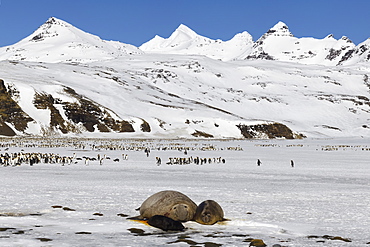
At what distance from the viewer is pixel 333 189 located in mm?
21906

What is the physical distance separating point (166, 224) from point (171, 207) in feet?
2.72

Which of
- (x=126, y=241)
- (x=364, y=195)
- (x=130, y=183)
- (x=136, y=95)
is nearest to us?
(x=126, y=241)

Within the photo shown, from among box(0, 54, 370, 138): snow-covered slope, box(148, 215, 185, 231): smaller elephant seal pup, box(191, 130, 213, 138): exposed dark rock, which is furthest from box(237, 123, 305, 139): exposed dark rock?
box(148, 215, 185, 231): smaller elephant seal pup

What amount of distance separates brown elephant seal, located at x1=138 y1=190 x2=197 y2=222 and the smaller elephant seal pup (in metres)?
0.52

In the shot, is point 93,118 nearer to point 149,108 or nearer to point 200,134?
point 149,108

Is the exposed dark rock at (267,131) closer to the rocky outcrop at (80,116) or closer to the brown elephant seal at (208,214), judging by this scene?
the rocky outcrop at (80,116)

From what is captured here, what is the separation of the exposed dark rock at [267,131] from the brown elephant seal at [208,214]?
114 meters

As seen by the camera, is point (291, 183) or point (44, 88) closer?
point (291, 183)

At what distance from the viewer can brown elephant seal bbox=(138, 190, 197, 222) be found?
42.5 ft

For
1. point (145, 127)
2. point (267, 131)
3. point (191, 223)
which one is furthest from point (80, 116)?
point (191, 223)

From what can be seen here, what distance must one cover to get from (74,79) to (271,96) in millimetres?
82638

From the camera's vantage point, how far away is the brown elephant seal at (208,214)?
13000mm

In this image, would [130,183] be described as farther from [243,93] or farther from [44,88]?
[243,93]

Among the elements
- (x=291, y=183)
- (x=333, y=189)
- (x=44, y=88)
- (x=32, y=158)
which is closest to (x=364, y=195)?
(x=333, y=189)
